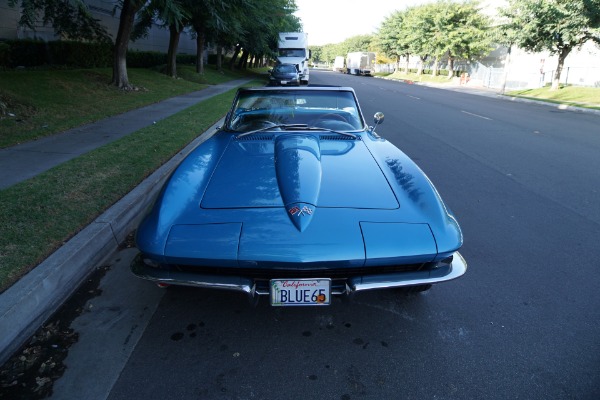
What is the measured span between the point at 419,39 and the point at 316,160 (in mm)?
47415

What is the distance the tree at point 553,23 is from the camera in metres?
21.4

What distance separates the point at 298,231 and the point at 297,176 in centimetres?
62

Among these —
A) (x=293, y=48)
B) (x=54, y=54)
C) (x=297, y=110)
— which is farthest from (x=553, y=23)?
(x=54, y=54)

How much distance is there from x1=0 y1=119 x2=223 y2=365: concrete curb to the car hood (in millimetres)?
616

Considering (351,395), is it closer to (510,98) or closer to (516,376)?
(516,376)

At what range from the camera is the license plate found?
226cm

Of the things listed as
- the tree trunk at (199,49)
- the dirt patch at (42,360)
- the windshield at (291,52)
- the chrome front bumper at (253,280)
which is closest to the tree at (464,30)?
the windshield at (291,52)

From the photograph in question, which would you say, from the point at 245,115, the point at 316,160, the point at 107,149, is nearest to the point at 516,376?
the point at 316,160

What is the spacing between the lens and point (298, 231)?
2.29m

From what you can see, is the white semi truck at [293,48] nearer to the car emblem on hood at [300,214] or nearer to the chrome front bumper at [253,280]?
the car emblem on hood at [300,214]

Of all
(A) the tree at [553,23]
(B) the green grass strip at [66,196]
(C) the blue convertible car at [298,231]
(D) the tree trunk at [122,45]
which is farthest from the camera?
(A) the tree at [553,23]

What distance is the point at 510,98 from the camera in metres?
25.1

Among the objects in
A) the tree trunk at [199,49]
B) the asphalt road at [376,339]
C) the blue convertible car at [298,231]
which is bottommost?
the asphalt road at [376,339]

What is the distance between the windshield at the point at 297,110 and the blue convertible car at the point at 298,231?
1.02m
